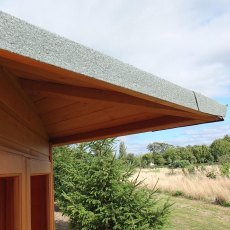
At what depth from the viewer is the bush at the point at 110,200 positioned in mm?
7133

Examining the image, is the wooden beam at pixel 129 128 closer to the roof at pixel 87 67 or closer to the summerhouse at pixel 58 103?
the summerhouse at pixel 58 103

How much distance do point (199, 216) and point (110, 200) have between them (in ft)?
17.5

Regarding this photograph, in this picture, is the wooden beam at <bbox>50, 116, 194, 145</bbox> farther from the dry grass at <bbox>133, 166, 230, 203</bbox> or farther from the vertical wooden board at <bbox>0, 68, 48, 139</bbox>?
the dry grass at <bbox>133, 166, 230, 203</bbox>

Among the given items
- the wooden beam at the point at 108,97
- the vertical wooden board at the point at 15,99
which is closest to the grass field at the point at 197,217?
the vertical wooden board at the point at 15,99

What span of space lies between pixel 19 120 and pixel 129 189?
5759 mm

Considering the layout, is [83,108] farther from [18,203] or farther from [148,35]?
[148,35]

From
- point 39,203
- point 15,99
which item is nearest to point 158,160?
point 39,203

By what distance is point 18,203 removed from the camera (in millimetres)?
1825

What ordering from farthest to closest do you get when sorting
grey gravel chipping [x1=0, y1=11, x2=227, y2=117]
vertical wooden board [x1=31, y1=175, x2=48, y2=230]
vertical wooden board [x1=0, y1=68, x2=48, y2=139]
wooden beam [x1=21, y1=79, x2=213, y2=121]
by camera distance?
vertical wooden board [x1=31, y1=175, x2=48, y2=230], vertical wooden board [x1=0, y1=68, x2=48, y2=139], wooden beam [x1=21, y1=79, x2=213, y2=121], grey gravel chipping [x1=0, y1=11, x2=227, y2=117]

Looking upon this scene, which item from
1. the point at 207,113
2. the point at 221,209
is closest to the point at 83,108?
the point at 207,113

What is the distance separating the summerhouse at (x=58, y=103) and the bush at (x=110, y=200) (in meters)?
3.83

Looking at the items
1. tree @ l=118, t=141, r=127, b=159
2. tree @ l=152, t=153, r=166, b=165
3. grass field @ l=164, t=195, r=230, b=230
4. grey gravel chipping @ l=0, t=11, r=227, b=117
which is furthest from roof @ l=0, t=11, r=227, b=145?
tree @ l=152, t=153, r=166, b=165

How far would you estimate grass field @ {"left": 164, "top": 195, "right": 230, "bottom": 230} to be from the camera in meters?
10.4

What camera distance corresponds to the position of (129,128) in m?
2.53
